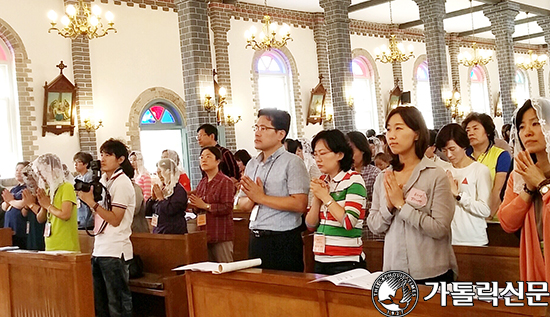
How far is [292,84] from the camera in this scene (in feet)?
52.6

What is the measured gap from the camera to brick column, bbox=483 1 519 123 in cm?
1611

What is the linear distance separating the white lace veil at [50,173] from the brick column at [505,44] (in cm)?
1360

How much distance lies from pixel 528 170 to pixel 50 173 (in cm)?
360

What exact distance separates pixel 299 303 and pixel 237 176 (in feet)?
15.0

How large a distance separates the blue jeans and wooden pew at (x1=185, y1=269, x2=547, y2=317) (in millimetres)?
1334

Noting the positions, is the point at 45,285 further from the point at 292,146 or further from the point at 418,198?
the point at 292,146

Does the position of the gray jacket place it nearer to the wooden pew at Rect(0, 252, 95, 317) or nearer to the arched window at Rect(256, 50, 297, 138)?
the wooden pew at Rect(0, 252, 95, 317)

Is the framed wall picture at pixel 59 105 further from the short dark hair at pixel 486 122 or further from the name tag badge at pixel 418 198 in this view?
the name tag badge at pixel 418 198

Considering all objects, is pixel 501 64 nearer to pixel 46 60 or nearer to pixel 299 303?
pixel 46 60

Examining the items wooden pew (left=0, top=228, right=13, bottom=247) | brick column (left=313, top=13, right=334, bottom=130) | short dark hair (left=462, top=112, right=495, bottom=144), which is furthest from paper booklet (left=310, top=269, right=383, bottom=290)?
brick column (left=313, top=13, right=334, bottom=130)

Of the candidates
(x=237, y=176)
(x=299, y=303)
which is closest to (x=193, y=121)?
(x=237, y=176)

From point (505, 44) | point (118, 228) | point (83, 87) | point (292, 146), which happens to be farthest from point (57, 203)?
point (505, 44)

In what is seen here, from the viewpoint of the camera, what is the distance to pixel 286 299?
284cm

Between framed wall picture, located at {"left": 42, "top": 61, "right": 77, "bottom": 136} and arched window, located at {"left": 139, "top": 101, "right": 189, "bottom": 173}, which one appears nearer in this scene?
framed wall picture, located at {"left": 42, "top": 61, "right": 77, "bottom": 136}
